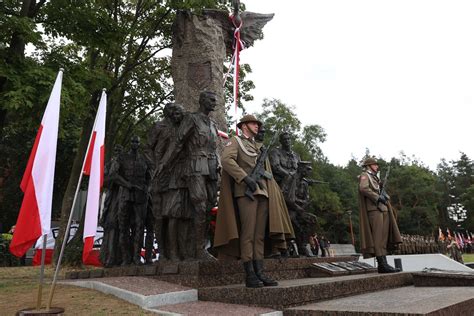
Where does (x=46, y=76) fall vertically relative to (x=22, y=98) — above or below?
above

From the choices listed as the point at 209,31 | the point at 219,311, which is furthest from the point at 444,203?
the point at 219,311

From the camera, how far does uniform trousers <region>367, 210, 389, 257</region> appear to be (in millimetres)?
7746

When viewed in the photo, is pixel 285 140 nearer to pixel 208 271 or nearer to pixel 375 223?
pixel 375 223

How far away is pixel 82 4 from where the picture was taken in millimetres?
12250

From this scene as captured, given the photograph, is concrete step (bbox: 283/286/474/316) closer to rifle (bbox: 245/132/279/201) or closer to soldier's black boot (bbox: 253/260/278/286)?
soldier's black boot (bbox: 253/260/278/286)

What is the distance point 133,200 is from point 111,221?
79 cm

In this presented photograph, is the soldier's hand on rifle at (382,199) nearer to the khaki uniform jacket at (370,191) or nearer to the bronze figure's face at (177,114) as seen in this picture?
the khaki uniform jacket at (370,191)

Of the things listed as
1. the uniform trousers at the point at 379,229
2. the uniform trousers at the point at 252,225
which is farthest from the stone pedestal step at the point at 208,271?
the uniform trousers at the point at 379,229

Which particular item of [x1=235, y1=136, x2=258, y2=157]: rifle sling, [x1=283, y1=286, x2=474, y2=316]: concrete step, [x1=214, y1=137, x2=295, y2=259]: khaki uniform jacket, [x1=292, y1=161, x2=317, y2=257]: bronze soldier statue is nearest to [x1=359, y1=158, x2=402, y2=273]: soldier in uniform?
[x1=292, y1=161, x2=317, y2=257]: bronze soldier statue

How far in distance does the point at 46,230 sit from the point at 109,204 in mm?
4811

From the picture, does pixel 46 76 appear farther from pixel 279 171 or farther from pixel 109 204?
pixel 279 171

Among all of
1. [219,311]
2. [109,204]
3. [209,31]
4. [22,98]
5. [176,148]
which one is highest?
[209,31]

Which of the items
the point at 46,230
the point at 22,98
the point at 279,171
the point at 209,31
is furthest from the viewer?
the point at 209,31

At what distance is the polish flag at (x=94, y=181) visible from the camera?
5.00 meters
